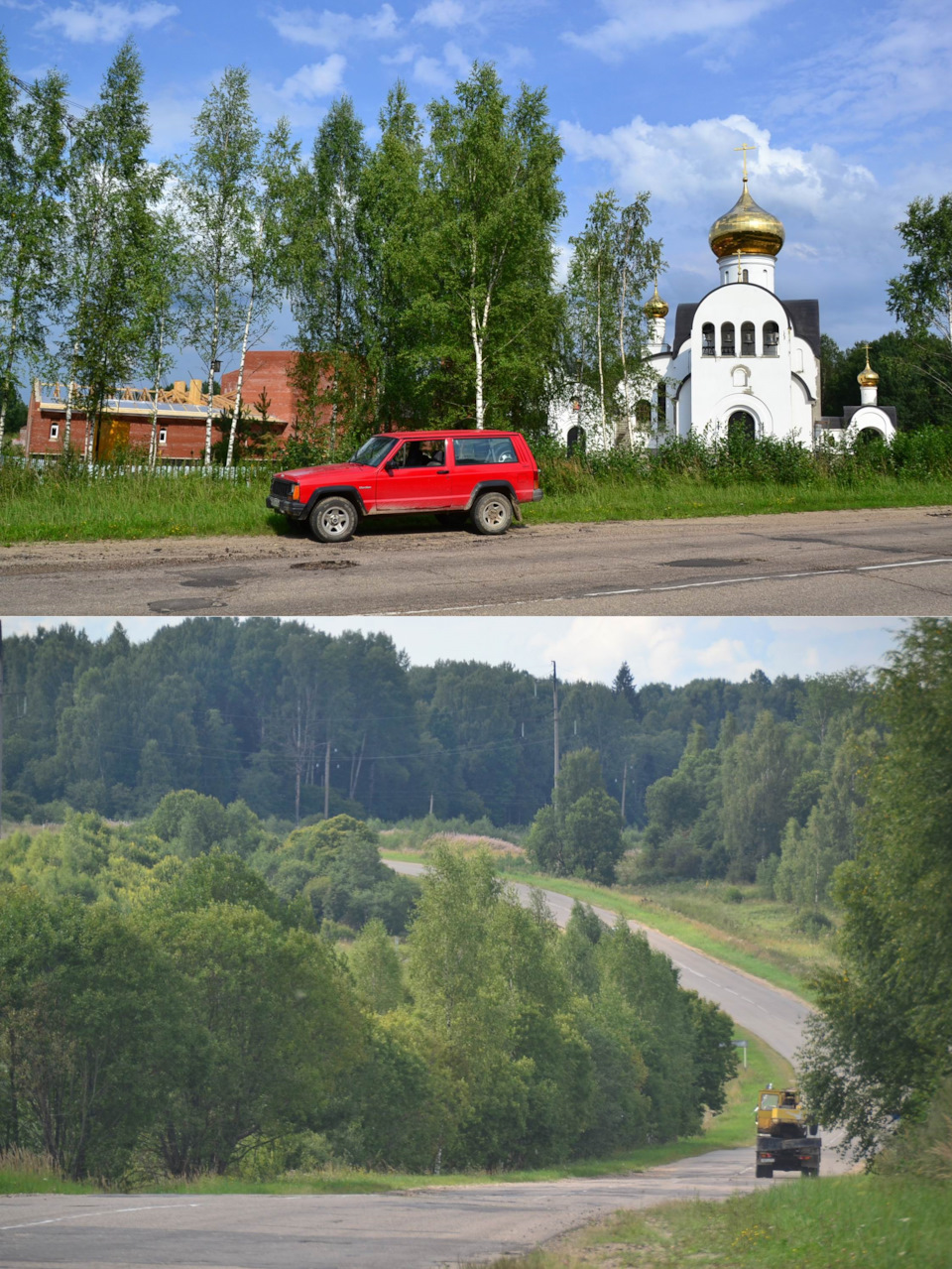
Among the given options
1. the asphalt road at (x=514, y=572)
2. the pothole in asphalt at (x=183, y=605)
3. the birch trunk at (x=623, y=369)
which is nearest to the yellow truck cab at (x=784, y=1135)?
the asphalt road at (x=514, y=572)

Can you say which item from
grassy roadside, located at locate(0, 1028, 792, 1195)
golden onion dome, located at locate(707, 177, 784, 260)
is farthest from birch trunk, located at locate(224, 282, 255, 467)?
golden onion dome, located at locate(707, 177, 784, 260)

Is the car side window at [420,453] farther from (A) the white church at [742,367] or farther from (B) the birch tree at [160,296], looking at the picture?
(A) the white church at [742,367]

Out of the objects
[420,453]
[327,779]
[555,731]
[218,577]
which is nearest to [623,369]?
[420,453]

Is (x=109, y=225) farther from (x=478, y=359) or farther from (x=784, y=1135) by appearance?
(x=784, y=1135)

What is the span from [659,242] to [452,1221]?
133ft

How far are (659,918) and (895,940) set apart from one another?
191 cm

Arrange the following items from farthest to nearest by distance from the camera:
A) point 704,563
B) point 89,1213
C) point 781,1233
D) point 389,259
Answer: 1. point 389,259
2. point 704,563
3. point 89,1213
4. point 781,1233

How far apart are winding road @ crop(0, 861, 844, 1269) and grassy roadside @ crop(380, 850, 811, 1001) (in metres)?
0.79

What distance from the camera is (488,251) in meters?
29.0

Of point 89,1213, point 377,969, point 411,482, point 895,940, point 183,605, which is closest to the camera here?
point 89,1213

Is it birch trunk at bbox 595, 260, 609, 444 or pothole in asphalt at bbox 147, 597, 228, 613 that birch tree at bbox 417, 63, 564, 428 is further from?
pothole in asphalt at bbox 147, 597, 228, 613

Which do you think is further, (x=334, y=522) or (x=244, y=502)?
(x=244, y=502)

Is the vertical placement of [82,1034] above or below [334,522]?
below

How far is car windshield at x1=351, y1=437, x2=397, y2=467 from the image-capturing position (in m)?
17.2
